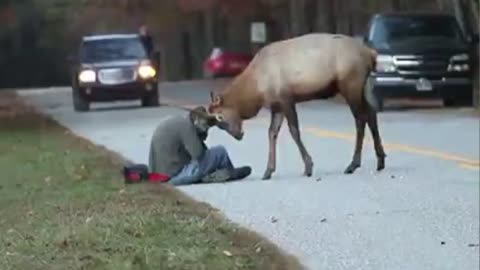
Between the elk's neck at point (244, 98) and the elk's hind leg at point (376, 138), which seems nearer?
the elk's neck at point (244, 98)

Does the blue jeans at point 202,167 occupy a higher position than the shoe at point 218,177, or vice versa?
the blue jeans at point 202,167

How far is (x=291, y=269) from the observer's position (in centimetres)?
835

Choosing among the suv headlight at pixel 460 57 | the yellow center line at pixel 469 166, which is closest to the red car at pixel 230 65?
the suv headlight at pixel 460 57

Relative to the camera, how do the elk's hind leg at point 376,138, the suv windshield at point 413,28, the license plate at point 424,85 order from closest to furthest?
the elk's hind leg at point 376,138 → the suv windshield at point 413,28 → the license plate at point 424,85

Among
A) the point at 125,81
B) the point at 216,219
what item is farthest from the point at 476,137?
the point at 216,219

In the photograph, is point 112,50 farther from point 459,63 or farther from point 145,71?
point 459,63

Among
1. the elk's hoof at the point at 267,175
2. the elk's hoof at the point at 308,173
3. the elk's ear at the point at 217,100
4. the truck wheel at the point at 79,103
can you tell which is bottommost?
the truck wheel at the point at 79,103

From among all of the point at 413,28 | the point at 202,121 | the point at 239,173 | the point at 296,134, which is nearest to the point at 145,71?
the point at 413,28

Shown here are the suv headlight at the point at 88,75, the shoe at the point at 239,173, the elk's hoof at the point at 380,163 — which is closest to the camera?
the shoe at the point at 239,173

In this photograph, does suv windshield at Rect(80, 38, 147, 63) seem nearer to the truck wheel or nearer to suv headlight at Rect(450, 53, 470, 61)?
the truck wheel

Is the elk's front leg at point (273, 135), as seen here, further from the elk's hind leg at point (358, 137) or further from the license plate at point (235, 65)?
the license plate at point (235, 65)

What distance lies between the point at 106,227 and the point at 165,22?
1164cm

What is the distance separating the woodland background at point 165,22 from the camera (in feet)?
55.1

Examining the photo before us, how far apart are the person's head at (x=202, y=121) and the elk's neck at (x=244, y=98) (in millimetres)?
234
